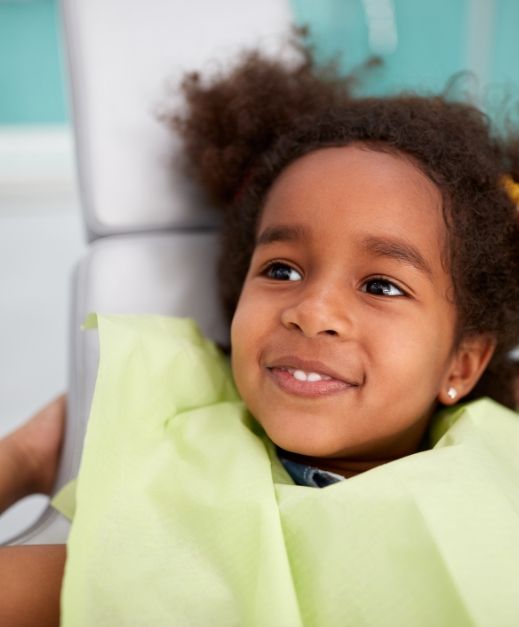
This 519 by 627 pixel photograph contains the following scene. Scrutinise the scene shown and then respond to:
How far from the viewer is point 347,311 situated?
0.77m

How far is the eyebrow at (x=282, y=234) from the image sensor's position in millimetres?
828

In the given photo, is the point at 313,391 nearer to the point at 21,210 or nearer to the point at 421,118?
the point at 421,118

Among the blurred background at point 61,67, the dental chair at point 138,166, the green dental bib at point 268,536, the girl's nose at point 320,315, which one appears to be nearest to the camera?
the green dental bib at point 268,536

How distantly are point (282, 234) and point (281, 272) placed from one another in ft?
0.14

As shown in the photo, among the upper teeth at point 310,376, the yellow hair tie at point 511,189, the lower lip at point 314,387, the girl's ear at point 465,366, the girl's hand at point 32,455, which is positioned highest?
the yellow hair tie at point 511,189

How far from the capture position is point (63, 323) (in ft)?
6.34

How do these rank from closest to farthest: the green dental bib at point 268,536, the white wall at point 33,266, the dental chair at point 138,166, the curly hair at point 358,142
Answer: the green dental bib at point 268,536 < the curly hair at point 358,142 < the dental chair at point 138,166 < the white wall at point 33,266

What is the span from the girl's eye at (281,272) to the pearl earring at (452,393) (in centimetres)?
23

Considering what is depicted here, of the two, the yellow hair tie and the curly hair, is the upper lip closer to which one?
the curly hair

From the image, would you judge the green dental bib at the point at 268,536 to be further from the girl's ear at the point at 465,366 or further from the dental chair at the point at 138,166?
the dental chair at the point at 138,166

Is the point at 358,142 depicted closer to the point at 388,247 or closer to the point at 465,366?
the point at 388,247

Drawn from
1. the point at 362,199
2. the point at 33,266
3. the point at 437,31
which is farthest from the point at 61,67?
the point at 362,199

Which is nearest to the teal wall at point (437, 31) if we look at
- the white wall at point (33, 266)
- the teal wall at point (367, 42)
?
the teal wall at point (367, 42)

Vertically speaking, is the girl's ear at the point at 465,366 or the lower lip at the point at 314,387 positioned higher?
the lower lip at the point at 314,387
